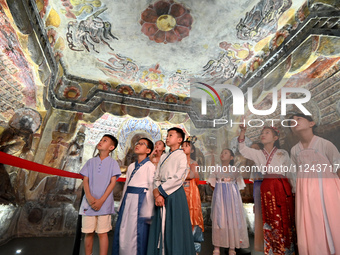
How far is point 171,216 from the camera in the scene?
2.22 meters

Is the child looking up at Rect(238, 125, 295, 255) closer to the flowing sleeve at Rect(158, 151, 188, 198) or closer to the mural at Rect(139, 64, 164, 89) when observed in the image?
the flowing sleeve at Rect(158, 151, 188, 198)

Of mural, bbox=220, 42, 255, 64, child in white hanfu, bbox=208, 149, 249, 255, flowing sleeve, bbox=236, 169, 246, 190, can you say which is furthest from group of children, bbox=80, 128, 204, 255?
mural, bbox=220, 42, 255, 64

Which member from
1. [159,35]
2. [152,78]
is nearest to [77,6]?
[159,35]

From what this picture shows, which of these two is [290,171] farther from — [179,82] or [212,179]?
[179,82]

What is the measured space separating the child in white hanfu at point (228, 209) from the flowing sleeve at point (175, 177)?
5.68 feet

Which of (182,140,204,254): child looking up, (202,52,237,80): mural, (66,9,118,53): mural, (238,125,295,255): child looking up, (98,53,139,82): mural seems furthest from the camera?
(98,53,139,82): mural

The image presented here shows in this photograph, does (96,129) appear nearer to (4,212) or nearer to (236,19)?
(4,212)

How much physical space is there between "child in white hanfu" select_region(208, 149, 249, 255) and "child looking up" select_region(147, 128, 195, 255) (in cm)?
153

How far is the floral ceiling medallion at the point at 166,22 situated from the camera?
4.56 metres

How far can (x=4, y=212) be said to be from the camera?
3.65 m

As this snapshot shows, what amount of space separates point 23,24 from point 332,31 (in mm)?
5680

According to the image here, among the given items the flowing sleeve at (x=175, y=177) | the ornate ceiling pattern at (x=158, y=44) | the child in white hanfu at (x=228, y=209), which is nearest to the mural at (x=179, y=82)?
the ornate ceiling pattern at (x=158, y=44)

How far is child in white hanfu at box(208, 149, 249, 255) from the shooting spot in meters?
3.50

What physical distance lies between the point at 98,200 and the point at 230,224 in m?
2.33
